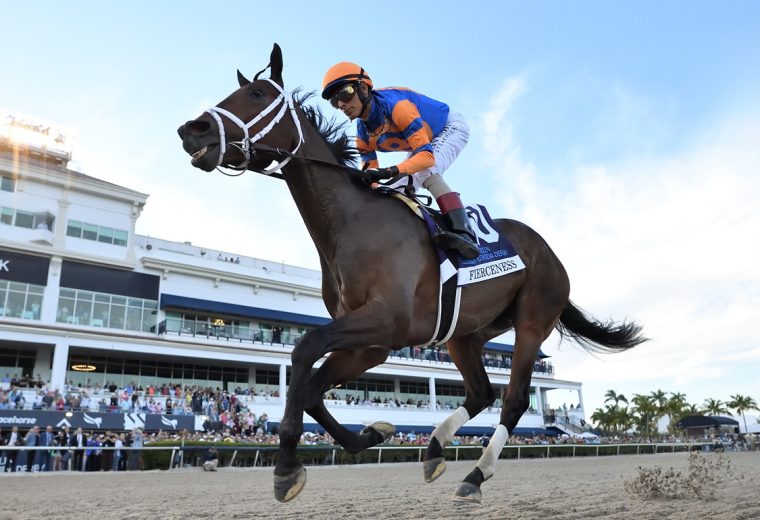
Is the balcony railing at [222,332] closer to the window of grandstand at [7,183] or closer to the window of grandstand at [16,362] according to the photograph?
the window of grandstand at [16,362]

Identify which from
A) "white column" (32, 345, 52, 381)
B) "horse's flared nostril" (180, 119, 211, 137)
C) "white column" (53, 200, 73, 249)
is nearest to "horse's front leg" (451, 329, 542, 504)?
"horse's flared nostril" (180, 119, 211, 137)

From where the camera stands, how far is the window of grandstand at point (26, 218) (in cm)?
2869

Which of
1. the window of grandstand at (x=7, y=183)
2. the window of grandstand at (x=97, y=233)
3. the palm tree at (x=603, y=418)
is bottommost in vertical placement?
the palm tree at (x=603, y=418)

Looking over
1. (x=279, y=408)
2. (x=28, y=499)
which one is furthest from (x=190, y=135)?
(x=279, y=408)

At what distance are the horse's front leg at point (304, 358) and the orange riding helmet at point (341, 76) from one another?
1544 mm

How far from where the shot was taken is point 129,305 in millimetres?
30734

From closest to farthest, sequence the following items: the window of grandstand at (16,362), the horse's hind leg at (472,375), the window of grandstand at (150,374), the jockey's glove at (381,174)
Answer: the jockey's glove at (381,174), the horse's hind leg at (472,375), the window of grandstand at (16,362), the window of grandstand at (150,374)

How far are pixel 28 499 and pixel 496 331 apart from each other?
638cm

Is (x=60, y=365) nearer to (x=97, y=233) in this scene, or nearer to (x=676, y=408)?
(x=97, y=233)

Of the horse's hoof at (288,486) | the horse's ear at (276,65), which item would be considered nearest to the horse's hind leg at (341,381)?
the horse's hoof at (288,486)

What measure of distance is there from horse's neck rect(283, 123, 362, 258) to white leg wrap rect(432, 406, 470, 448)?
1535mm

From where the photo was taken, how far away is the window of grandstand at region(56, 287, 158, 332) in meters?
28.8

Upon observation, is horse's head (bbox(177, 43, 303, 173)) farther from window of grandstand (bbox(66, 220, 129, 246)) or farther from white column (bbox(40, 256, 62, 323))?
window of grandstand (bbox(66, 220, 129, 246))

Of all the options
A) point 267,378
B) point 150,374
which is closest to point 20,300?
point 150,374
